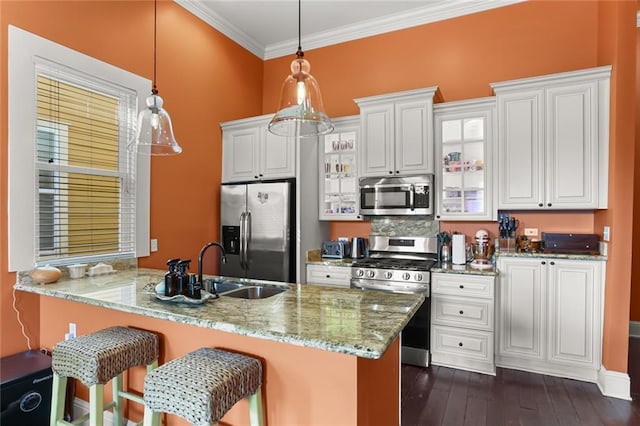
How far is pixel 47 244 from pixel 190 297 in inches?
57.2

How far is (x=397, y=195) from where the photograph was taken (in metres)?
3.60

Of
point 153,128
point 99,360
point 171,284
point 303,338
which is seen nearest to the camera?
point 303,338

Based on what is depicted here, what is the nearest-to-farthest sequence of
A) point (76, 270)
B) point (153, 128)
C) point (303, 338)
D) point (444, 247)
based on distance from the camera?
1. point (303, 338)
2. point (153, 128)
3. point (76, 270)
4. point (444, 247)

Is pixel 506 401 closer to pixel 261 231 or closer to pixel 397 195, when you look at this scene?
pixel 397 195

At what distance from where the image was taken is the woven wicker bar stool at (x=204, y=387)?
136 centimetres

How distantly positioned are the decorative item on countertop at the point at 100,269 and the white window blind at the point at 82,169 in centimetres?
16

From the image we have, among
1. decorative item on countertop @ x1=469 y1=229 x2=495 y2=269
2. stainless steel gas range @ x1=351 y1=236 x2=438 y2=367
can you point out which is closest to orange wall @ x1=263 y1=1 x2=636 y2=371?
decorative item on countertop @ x1=469 y1=229 x2=495 y2=269


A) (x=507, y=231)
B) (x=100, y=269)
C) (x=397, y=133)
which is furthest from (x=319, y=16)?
(x=100, y=269)

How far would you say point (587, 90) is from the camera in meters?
2.90

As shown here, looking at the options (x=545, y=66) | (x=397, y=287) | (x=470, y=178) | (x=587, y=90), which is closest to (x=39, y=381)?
(x=397, y=287)

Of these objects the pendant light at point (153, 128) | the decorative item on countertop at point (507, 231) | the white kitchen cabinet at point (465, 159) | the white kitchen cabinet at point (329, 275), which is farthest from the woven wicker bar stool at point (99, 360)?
the decorative item on countertop at point (507, 231)

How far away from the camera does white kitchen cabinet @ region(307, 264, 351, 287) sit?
11.7 feet

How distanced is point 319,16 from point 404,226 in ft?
8.41

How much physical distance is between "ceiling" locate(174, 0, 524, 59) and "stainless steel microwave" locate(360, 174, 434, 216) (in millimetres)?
1833
